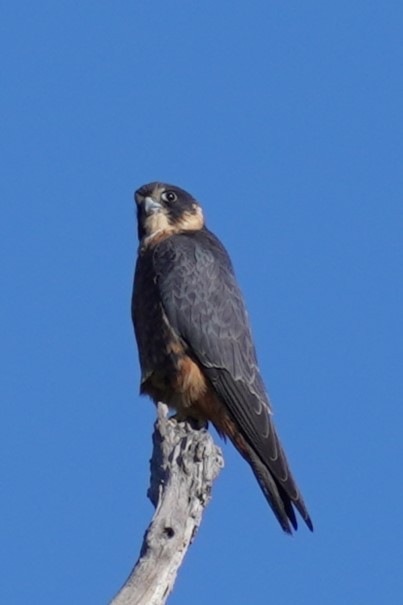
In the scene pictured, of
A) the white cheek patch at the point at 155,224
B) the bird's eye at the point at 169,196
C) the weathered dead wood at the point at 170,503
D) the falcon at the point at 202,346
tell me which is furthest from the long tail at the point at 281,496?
the bird's eye at the point at 169,196

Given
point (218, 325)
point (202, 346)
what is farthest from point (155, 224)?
point (202, 346)

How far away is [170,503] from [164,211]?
3.17 meters

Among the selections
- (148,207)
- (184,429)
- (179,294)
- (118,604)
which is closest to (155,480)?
(184,429)

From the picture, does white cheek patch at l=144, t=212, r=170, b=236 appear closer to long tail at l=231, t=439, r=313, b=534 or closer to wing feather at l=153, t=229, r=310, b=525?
wing feather at l=153, t=229, r=310, b=525

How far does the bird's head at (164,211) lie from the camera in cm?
825

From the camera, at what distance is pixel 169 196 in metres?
8.37

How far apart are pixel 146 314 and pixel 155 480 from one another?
6.64 feet

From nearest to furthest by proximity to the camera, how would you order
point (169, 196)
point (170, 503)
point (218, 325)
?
A: 1. point (170, 503)
2. point (218, 325)
3. point (169, 196)

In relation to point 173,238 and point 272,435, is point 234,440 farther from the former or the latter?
point 173,238

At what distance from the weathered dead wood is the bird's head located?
7.08 feet

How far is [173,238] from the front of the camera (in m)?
8.06

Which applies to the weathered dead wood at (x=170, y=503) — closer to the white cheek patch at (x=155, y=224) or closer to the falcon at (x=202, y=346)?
the falcon at (x=202, y=346)

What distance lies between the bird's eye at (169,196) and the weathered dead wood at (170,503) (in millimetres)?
2320

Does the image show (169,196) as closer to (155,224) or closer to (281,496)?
(155,224)
